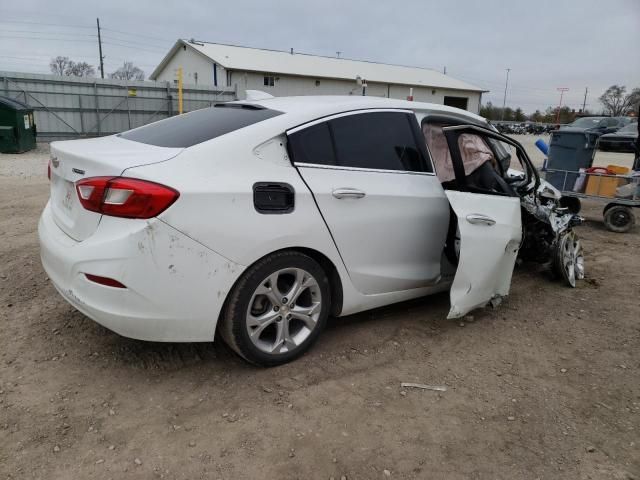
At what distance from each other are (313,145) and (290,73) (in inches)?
1255

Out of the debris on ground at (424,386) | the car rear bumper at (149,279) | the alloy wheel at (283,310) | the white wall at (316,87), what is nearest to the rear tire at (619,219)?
the debris on ground at (424,386)

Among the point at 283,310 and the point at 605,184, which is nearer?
the point at 283,310

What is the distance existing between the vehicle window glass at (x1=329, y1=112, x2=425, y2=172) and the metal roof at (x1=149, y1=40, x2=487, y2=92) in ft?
95.8

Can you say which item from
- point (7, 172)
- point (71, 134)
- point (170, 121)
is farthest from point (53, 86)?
point (170, 121)

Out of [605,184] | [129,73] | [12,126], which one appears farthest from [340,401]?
[129,73]

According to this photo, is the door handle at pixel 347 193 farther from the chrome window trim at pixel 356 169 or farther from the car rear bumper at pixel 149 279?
the car rear bumper at pixel 149 279

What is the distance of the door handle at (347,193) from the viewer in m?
3.05

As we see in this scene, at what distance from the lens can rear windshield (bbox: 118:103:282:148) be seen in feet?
9.60

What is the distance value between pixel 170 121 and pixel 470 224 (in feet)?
7.27

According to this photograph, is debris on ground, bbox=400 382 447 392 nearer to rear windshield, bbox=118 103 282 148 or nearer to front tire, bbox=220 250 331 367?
front tire, bbox=220 250 331 367

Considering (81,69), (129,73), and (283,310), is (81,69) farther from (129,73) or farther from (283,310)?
(283,310)

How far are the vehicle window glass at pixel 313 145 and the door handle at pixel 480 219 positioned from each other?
105 centimetres

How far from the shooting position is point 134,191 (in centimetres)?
244

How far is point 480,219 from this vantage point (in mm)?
3488
